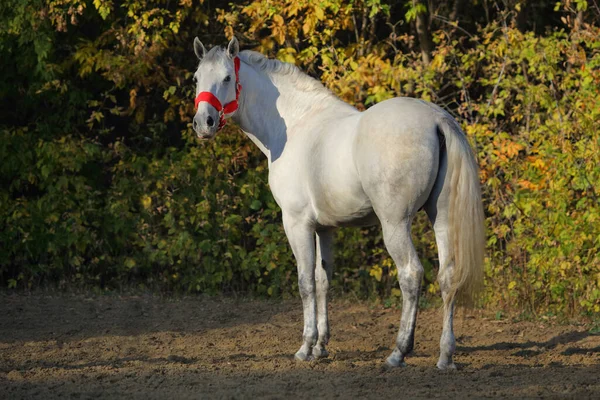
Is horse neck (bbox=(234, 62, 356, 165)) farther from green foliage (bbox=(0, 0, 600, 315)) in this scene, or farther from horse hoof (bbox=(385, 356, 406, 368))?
green foliage (bbox=(0, 0, 600, 315))

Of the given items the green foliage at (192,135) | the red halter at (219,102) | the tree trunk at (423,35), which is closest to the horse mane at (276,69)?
the red halter at (219,102)

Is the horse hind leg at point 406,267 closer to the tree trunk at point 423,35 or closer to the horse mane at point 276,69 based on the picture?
the horse mane at point 276,69

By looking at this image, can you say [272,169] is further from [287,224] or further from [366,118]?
[366,118]

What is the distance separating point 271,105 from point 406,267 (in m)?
1.65

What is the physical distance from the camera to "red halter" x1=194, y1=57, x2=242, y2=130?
5555 mm

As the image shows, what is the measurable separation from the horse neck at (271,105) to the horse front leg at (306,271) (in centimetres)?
57

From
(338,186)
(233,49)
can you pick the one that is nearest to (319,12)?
(233,49)

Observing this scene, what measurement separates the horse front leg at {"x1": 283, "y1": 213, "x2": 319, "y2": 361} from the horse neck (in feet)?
1.89

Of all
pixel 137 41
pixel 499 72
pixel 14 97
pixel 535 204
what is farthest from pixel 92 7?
pixel 535 204

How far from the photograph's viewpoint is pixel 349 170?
5152mm

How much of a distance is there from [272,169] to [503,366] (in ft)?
6.44

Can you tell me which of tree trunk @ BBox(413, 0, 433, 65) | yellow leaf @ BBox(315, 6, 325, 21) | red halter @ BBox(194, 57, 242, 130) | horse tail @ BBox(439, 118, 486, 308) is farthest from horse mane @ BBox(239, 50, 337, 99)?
tree trunk @ BBox(413, 0, 433, 65)

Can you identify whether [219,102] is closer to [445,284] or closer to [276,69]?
[276,69]

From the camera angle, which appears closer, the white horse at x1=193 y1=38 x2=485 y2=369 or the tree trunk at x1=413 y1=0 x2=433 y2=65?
the white horse at x1=193 y1=38 x2=485 y2=369
